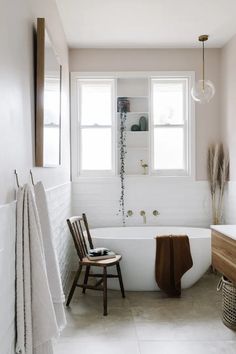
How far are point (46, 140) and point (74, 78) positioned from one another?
2308mm

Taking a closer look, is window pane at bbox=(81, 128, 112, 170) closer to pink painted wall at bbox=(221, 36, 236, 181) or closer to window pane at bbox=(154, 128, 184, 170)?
window pane at bbox=(154, 128, 184, 170)

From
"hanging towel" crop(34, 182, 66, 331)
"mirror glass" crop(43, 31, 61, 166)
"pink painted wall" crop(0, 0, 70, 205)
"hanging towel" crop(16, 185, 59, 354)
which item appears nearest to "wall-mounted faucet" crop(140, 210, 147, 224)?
"mirror glass" crop(43, 31, 61, 166)

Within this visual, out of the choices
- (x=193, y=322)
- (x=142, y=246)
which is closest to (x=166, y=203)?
(x=142, y=246)

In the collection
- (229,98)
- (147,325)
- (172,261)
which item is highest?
(229,98)

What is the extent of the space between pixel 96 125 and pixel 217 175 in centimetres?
167

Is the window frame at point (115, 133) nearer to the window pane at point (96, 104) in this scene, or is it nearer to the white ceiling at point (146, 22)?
the window pane at point (96, 104)

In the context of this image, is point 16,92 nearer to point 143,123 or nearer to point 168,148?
point 143,123

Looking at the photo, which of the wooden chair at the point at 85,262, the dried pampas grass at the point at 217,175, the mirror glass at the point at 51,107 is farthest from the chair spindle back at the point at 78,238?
the dried pampas grass at the point at 217,175

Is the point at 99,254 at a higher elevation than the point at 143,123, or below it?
below

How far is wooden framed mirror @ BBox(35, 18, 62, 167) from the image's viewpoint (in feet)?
→ 7.71

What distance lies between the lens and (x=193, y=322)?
3078mm

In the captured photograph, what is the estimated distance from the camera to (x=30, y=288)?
5.59 ft

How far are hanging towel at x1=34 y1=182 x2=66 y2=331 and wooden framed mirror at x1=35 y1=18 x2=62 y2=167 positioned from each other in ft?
1.35

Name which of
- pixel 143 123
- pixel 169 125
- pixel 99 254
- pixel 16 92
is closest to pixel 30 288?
pixel 16 92
